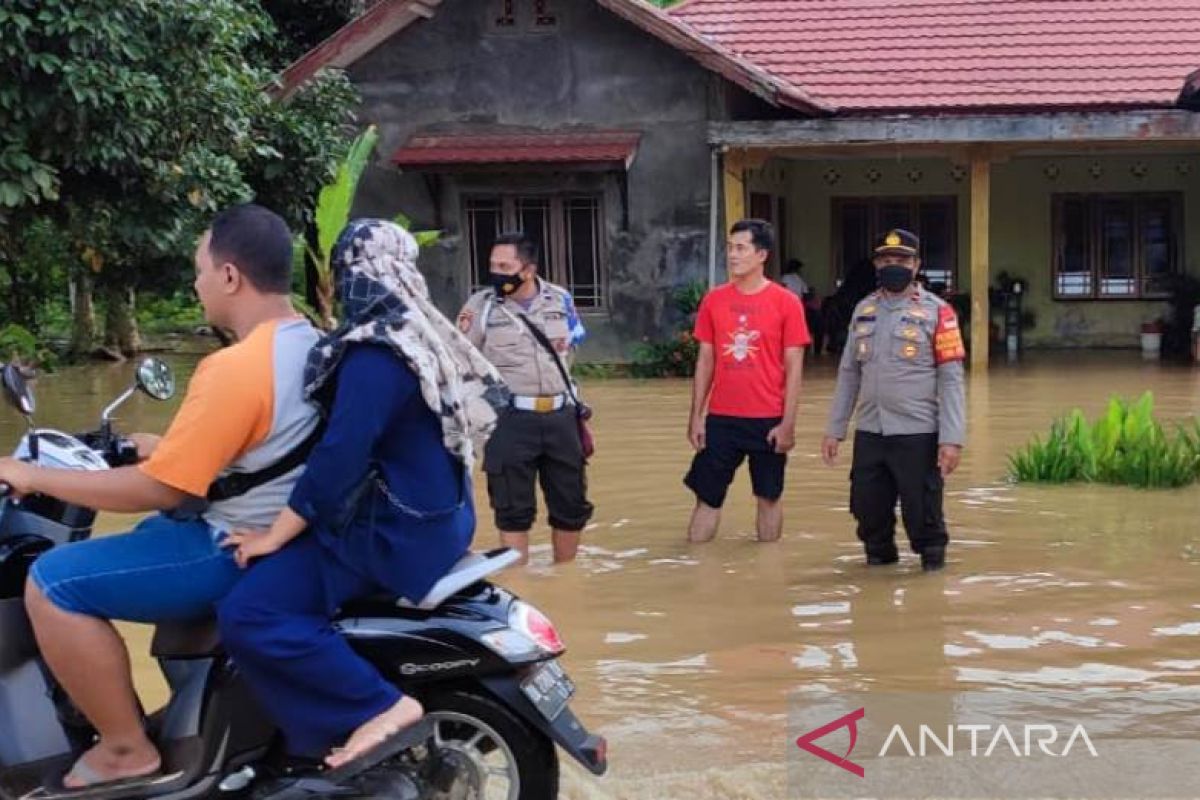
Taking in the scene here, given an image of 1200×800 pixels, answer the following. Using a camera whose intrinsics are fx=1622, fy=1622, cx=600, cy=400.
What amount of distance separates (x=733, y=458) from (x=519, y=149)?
402 inches

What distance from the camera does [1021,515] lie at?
9117 mm

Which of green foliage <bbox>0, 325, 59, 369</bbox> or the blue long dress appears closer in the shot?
the blue long dress

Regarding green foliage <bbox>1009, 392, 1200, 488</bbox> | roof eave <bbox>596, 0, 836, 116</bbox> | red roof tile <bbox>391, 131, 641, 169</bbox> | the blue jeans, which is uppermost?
roof eave <bbox>596, 0, 836, 116</bbox>

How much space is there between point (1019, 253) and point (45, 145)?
13.5m

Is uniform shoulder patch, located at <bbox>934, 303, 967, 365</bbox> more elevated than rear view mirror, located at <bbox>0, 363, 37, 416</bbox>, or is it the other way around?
rear view mirror, located at <bbox>0, 363, 37, 416</bbox>

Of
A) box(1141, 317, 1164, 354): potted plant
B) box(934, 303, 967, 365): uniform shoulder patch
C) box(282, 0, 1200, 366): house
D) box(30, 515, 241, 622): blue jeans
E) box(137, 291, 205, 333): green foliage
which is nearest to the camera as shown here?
box(30, 515, 241, 622): blue jeans

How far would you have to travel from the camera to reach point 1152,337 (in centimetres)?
1923

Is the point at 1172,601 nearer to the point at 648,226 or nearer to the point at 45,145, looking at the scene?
the point at 45,145

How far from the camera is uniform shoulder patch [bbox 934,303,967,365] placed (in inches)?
293

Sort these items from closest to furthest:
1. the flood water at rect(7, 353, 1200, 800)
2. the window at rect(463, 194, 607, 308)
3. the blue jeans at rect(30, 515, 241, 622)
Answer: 1. the blue jeans at rect(30, 515, 241, 622)
2. the flood water at rect(7, 353, 1200, 800)
3. the window at rect(463, 194, 607, 308)

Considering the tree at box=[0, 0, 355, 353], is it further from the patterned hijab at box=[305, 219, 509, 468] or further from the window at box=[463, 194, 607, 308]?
the patterned hijab at box=[305, 219, 509, 468]

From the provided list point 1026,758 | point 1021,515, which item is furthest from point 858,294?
point 1026,758

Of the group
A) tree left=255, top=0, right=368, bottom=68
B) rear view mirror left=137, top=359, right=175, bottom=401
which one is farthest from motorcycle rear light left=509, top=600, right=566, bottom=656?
tree left=255, top=0, right=368, bottom=68

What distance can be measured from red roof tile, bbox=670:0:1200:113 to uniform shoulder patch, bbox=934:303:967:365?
34.0 feet
